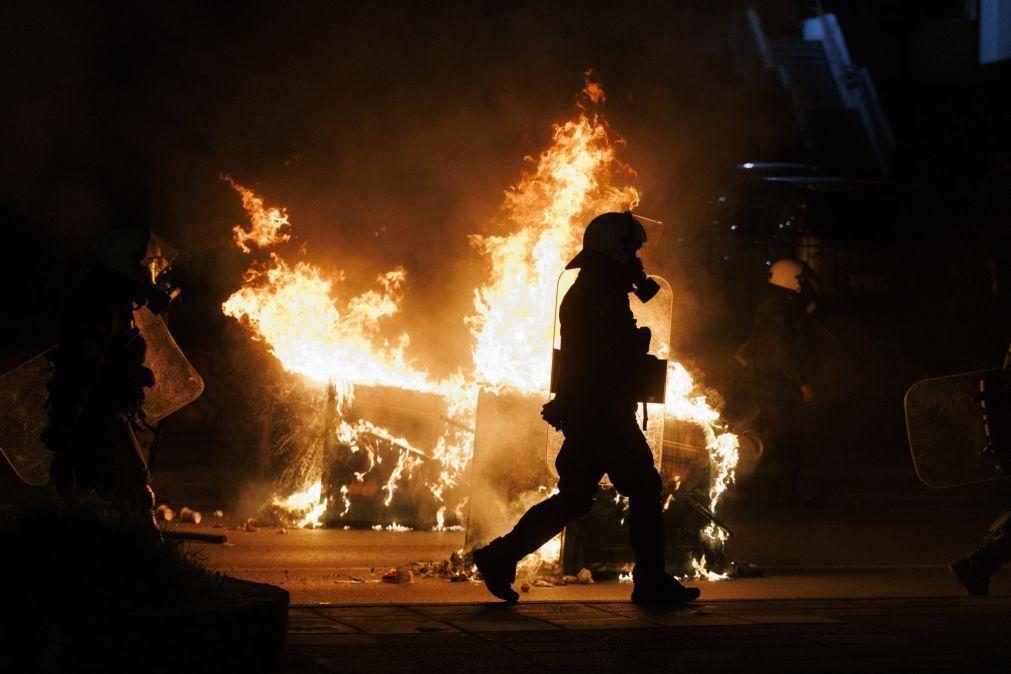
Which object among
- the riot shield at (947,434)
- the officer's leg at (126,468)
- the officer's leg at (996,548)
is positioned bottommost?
the officer's leg at (996,548)

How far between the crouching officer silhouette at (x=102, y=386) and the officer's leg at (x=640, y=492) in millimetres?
2274

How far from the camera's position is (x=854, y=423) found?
58.1ft

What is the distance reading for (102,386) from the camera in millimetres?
6590

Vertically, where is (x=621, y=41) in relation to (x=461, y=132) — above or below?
above

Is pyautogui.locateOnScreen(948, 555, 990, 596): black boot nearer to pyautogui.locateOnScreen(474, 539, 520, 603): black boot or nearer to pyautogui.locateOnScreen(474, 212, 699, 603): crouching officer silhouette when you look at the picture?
pyautogui.locateOnScreen(474, 212, 699, 603): crouching officer silhouette

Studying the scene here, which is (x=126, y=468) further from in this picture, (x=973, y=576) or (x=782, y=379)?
(x=782, y=379)

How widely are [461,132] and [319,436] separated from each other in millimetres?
8626

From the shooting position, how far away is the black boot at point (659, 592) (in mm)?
6266

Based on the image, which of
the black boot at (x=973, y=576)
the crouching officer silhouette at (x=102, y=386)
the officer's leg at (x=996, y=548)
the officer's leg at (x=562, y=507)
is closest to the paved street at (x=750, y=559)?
the black boot at (x=973, y=576)

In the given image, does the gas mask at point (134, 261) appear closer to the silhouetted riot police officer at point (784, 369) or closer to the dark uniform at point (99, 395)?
the dark uniform at point (99, 395)

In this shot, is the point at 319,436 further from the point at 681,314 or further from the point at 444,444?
the point at 681,314

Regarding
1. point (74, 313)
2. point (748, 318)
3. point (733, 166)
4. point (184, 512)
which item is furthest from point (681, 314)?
point (74, 313)

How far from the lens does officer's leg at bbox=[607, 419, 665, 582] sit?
6.28 meters

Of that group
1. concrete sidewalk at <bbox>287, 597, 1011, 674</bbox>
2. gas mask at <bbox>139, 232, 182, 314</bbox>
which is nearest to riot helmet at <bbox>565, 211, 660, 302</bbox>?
concrete sidewalk at <bbox>287, 597, 1011, 674</bbox>
